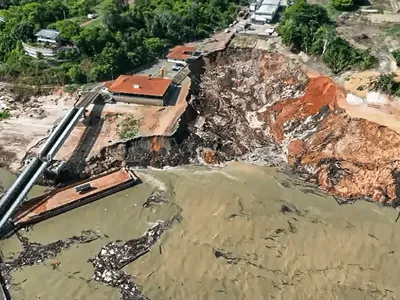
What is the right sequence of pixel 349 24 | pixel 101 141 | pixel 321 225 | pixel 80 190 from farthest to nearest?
pixel 349 24, pixel 101 141, pixel 80 190, pixel 321 225

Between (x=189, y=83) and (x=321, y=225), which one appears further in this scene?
(x=189, y=83)

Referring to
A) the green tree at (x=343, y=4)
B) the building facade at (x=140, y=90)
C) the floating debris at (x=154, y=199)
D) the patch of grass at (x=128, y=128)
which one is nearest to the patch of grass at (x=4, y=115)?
the building facade at (x=140, y=90)

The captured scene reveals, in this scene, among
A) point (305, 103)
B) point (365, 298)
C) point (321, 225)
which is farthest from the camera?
point (305, 103)

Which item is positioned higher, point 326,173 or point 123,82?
point 123,82

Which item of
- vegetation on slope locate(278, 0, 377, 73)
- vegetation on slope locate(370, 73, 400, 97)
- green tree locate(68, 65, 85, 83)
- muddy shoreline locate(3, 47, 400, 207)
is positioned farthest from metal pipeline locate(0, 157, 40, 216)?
vegetation on slope locate(370, 73, 400, 97)

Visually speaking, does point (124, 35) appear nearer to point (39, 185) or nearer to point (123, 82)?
point (123, 82)

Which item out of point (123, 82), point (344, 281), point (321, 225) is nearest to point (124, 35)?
point (123, 82)

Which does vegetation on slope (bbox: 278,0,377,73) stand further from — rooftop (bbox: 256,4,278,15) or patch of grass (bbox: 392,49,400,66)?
rooftop (bbox: 256,4,278,15)
